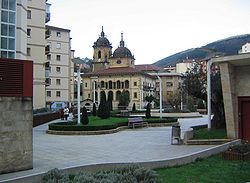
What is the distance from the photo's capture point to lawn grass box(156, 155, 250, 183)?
29.7 feet

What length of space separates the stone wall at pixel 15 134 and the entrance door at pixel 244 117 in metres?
10.3

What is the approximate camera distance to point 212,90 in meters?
20.0

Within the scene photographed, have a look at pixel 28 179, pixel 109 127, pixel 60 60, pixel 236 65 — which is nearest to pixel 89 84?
pixel 60 60

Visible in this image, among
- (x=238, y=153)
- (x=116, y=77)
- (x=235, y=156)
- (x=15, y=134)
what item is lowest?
Result: (x=235, y=156)

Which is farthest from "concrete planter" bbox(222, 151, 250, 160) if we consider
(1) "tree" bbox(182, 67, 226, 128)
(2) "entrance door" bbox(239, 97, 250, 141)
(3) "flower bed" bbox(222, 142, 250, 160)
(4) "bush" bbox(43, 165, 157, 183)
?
(1) "tree" bbox(182, 67, 226, 128)

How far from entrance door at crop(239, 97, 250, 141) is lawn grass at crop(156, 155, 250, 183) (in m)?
4.70

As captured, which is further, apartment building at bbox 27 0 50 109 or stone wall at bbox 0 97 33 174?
apartment building at bbox 27 0 50 109

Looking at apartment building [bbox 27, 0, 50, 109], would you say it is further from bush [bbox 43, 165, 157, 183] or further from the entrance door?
bush [bbox 43, 165, 157, 183]

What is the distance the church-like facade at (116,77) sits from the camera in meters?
94.5

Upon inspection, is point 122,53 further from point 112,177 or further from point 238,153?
point 112,177

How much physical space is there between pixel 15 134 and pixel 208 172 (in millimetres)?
5683

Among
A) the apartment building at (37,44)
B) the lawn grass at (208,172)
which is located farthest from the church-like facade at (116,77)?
the lawn grass at (208,172)

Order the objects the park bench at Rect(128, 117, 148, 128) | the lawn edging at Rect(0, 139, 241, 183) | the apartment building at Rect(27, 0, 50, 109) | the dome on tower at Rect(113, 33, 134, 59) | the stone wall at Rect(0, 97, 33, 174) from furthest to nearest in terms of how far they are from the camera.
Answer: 1. the dome on tower at Rect(113, 33, 134, 59)
2. the apartment building at Rect(27, 0, 50, 109)
3. the park bench at Rect(128, 117, 148, 128)
4. the stone wall at Rect(0, 97, 33, 174)
5. the lawn edging at Rect(0, 139, 241, 183)

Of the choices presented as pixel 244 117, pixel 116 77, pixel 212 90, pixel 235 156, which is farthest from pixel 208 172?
pixel 116 77
